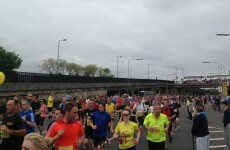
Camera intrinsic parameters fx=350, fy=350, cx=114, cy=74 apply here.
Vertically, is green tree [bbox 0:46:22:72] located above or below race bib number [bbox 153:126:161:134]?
above

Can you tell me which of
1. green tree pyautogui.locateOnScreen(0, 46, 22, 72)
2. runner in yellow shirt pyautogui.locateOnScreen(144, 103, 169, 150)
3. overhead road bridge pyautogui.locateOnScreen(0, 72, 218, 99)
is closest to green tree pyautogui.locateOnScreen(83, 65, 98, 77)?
overhead road bridge pyautogui.locateOnScreen(0, 72, 218, 99)

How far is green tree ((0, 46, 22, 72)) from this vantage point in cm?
7731

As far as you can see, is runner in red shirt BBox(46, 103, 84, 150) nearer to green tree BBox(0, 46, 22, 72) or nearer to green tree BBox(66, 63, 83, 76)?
green tree BBox(0, 46, 22, 72)

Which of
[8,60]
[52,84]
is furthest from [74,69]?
[52,84]

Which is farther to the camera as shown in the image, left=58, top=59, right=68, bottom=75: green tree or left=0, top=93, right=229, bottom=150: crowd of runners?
left=58, top=59, right=68, bottom=75: green tree

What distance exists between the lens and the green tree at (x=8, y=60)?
77.3 m

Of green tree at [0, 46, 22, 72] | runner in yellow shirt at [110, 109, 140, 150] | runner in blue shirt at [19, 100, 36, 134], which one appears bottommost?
runner in yellow shirt at [110, 109, 140, 150]

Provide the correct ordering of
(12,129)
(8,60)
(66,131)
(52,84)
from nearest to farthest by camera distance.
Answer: (66,131) < (12,129) < (52,84) < (8,60)

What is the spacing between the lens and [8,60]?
7900 centimetres

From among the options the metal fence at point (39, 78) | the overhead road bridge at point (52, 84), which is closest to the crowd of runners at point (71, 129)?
the overhead road bridge at point (52, 84)

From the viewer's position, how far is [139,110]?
17297 millimetres

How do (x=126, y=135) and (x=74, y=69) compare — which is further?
(x=74, y=69)

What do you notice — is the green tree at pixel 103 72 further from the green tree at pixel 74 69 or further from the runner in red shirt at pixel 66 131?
the runner in red shirt at pixel 66 131

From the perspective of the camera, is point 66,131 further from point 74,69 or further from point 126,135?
point 74,69
